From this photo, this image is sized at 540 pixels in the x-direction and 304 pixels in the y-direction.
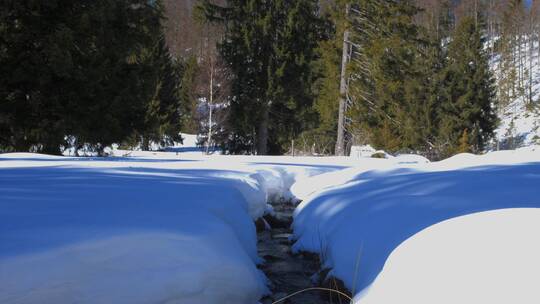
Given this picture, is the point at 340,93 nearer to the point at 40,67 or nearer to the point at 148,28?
the point at 148,28

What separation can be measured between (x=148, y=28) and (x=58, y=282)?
426 inches

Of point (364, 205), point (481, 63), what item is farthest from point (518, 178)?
point (481, 63)

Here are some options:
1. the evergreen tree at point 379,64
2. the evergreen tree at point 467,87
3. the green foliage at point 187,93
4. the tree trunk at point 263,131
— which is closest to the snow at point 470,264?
the evergreen tree at point 379,64

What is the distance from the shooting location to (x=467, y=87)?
72.2 ft

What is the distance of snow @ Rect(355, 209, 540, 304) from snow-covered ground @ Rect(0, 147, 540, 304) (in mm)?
14

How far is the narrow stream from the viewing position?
2908 mm

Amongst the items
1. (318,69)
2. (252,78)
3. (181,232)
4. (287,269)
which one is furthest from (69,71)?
(318,69)

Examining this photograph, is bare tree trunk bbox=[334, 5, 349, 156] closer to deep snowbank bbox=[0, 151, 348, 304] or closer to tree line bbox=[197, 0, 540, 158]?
tree line bbox=[197, 0, 540, 158]

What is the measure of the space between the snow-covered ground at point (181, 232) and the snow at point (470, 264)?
0.01 metres

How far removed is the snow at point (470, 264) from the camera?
4.01 feet

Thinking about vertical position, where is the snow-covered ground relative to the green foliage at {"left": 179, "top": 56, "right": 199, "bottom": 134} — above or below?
below

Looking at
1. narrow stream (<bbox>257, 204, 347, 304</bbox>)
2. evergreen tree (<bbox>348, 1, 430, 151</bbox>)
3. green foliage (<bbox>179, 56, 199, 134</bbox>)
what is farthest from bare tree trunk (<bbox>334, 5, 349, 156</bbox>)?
green foliage (<bbox>179, 56, 199, 134</bbox>)

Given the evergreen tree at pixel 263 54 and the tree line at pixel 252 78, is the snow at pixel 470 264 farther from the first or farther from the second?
the evergreen tree at pixel 263 54

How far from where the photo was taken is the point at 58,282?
5.52ft
